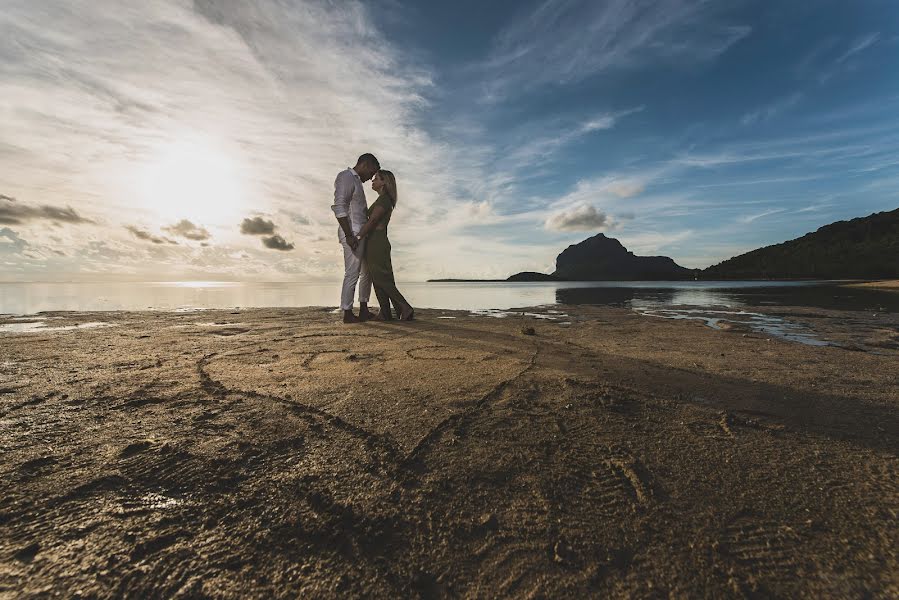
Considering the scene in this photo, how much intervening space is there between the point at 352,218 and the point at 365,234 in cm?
35

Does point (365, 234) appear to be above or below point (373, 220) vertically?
below

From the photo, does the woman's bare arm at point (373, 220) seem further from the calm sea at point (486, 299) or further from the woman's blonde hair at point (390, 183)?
the calm sea at point (486, 299)

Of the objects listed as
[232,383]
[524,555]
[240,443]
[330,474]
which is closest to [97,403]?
[232,383]

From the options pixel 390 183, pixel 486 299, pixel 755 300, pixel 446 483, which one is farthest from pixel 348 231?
pixel 755 300

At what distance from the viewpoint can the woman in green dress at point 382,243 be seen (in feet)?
19.9

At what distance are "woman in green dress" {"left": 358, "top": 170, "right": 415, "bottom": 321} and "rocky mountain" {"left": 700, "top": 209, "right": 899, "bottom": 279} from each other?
99.3 metres

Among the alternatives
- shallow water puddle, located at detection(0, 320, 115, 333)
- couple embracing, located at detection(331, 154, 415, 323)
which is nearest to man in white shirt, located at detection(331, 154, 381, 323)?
couple embracing, located at detection(331, 154, 415, 323)

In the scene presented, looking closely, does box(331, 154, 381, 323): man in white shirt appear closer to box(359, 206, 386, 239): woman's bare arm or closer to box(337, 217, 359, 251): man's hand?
box(337, 217, 359, 251): man's hand

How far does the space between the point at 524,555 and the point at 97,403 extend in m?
2.49

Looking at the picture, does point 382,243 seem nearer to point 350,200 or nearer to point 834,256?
point 350,200

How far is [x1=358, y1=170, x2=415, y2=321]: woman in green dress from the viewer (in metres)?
6.07

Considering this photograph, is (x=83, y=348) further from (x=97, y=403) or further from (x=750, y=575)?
(x=750, y=575)

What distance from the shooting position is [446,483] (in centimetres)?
134

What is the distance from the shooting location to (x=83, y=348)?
3.62 metres
